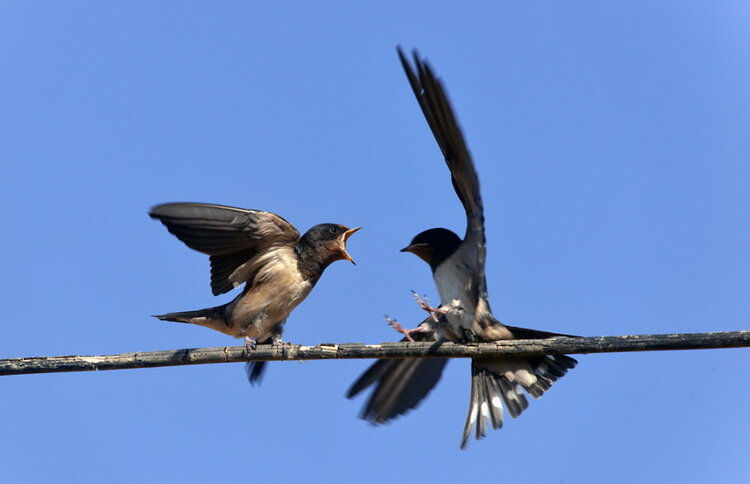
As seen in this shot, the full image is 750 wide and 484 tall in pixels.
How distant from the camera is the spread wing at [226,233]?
7488 mm

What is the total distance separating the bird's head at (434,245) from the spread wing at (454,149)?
1.28ft

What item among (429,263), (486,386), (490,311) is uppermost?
(429,263)

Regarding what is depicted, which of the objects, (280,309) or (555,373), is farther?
(280,309)

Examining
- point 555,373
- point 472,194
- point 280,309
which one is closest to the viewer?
point 472,194

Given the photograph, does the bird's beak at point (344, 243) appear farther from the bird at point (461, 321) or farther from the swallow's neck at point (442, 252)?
the swallow's neck at point (442, 252)

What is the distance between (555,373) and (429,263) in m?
1.52

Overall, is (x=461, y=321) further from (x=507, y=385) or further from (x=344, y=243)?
(x=344, y=243)

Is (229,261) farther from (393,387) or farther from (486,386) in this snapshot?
(486,386)

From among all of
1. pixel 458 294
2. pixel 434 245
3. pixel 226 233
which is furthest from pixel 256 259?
pixel 458 294

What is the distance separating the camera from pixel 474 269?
6.88m

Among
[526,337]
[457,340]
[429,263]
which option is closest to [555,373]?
[526,337]

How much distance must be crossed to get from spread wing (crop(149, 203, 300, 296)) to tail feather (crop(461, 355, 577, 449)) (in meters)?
2.36

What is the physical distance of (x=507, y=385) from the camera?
7.32m

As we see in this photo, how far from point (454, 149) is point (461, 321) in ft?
4.89
